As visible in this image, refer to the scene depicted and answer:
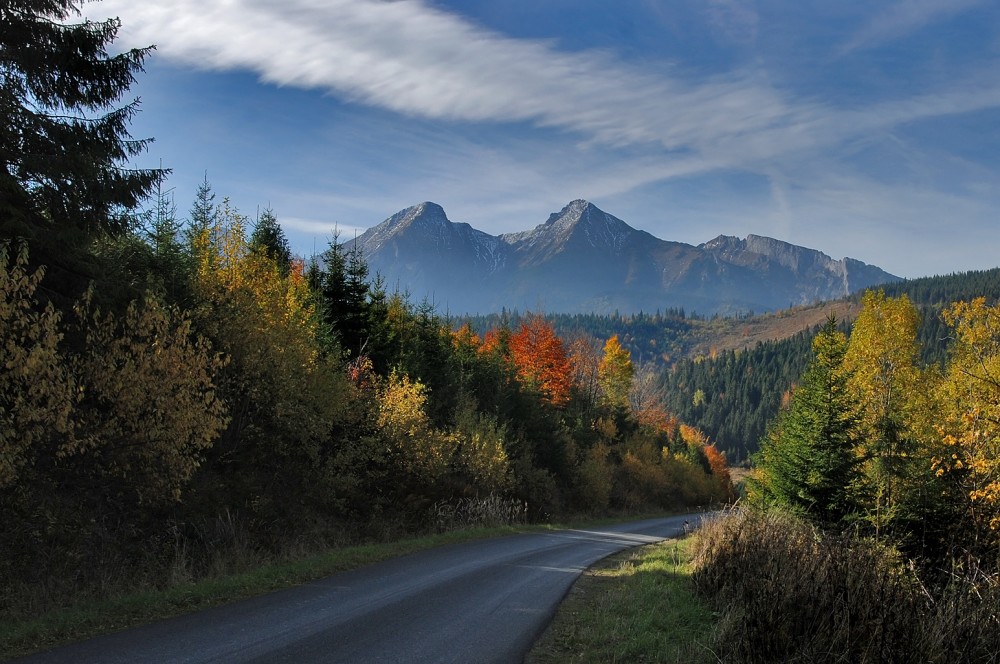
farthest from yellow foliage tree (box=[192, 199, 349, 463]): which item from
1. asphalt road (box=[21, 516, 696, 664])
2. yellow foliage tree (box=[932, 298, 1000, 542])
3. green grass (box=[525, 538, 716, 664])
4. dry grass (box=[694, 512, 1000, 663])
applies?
yellow foliage tree (box=[932, 298, 1000, 542])

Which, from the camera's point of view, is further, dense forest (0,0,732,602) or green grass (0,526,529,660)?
dense forest (0,0,732,602)

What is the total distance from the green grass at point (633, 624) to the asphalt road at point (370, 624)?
371mm

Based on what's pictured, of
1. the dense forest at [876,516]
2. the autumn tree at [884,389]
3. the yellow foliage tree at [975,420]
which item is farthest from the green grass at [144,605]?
the autumn tree at [884,389]

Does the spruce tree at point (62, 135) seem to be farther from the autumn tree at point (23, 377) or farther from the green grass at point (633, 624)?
the green grass at point (633, 624)

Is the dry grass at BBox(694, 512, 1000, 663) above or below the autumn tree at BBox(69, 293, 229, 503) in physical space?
below

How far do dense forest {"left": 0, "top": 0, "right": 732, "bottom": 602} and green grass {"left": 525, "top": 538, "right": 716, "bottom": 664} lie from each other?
7.57 m

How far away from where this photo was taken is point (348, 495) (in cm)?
2245

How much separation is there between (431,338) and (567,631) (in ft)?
97.0

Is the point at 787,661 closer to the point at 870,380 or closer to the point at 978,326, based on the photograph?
the point at 978,326

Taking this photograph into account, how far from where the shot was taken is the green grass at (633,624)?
326 inches

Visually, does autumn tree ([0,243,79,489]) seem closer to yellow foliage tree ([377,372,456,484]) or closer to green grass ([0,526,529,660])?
green grass ([0,526,529,660])

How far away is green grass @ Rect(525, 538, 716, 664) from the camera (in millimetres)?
8273

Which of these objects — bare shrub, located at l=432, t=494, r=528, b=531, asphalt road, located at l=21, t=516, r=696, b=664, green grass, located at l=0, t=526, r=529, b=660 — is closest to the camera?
asphalt road, located at l=21, t=516, r=696, b=664

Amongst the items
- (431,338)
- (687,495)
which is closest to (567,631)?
(431,338)
